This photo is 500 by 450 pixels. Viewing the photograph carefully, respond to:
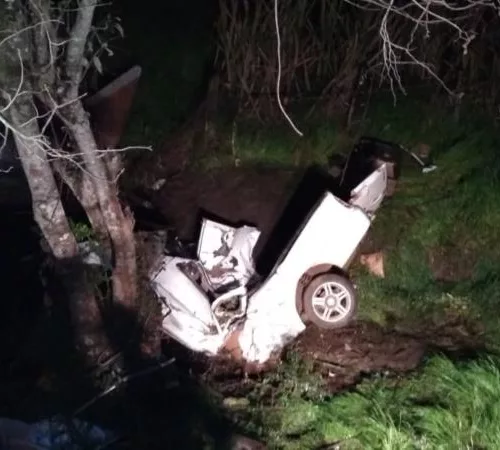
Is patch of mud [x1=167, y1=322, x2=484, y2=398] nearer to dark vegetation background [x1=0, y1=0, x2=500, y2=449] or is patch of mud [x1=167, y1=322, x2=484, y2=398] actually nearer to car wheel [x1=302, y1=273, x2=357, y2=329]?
dark vegetation background [x1=0, y1=0, x2=500, y2=449]

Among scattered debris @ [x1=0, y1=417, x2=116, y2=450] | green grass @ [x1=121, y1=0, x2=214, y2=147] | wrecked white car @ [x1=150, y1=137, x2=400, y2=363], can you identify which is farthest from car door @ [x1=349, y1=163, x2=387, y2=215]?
scattered debris @ [x1=0, y1=417, x2=116, y2=450]

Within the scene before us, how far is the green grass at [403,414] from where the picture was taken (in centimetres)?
416

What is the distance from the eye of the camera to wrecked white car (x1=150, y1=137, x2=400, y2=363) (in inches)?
192

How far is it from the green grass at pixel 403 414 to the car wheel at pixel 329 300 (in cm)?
43

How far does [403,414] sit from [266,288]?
977 mm

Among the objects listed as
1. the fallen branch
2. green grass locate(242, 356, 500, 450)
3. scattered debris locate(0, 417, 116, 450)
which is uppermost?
green grass locate(242, 356, 500, 450)

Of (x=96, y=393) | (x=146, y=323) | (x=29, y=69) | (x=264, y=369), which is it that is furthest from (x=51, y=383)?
(x=29, y=69)

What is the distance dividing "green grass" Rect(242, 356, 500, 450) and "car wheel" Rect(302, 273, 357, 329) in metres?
0.43

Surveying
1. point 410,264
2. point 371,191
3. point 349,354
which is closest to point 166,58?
point 371,191

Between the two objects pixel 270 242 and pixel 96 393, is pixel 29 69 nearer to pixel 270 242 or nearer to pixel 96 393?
pixel 96 393

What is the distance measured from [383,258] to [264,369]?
3.34ft

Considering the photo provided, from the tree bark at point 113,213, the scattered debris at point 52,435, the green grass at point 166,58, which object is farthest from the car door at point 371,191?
the scattered debris at point 52,435

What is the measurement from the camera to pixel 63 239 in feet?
14.5

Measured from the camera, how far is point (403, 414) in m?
4.34
